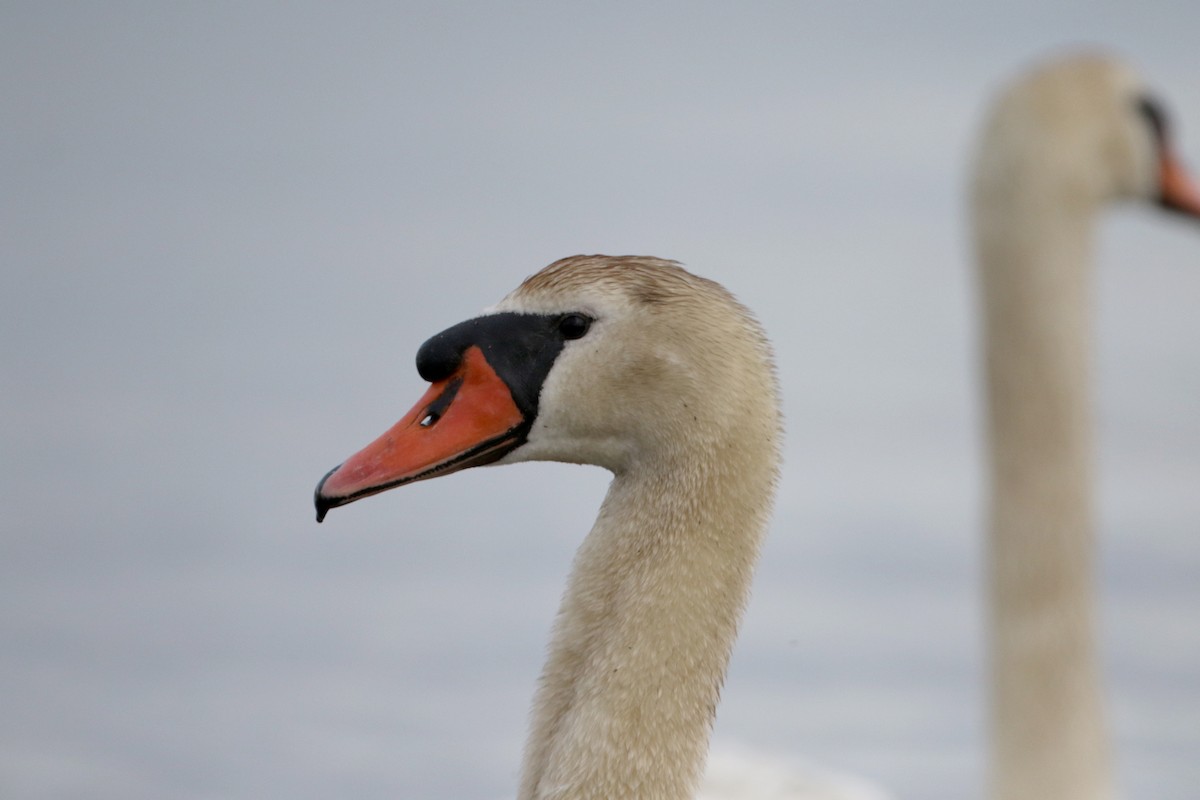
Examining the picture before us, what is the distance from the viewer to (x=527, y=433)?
483cm

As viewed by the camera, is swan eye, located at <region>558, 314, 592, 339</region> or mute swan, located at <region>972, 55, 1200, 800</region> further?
mute swan, located at <region>972, 55, 1200, 800</region>

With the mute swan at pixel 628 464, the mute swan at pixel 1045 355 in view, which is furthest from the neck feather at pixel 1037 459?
the mute swan at pixel 628 464

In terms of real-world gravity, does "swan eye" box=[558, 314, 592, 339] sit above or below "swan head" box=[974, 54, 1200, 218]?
below

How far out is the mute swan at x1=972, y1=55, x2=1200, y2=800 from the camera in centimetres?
532

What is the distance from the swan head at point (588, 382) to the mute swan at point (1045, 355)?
100cm

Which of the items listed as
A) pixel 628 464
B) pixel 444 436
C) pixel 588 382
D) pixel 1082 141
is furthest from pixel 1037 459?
pixel 444 436

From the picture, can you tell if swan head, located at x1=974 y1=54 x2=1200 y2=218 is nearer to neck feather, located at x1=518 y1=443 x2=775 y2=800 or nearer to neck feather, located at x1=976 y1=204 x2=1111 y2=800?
neck feather, located at x1=976 y1=204 x2=1111 y2=800

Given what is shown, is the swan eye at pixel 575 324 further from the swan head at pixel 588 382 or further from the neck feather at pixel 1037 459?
the neck feather at pixel 1037 459

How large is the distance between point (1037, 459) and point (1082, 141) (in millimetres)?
773

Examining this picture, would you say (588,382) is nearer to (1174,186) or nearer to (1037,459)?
(1037,459)

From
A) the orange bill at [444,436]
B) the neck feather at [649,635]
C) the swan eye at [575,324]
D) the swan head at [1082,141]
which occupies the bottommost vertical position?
the neck feather at [649,635]

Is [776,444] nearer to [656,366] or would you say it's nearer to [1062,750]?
[656,366]

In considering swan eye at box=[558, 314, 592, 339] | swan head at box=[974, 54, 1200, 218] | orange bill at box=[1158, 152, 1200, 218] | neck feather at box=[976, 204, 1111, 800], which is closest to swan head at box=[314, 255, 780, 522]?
swan eye at box=[558, 314, 592, 339]

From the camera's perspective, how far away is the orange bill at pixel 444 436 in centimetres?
470
